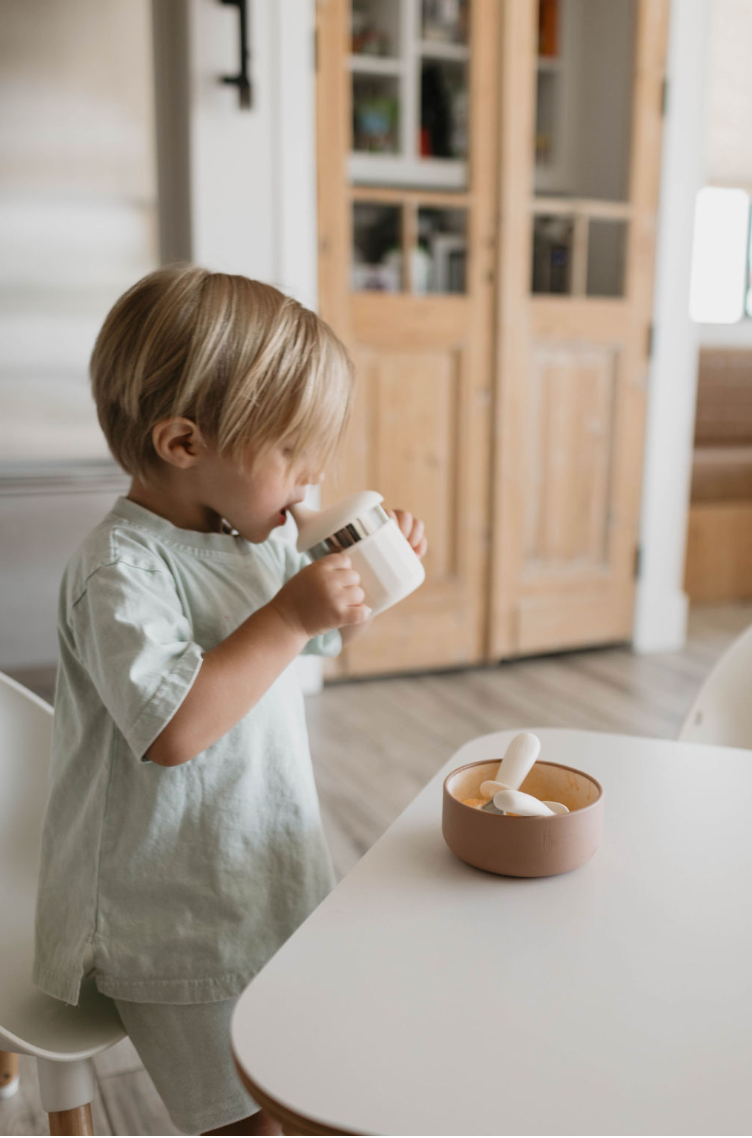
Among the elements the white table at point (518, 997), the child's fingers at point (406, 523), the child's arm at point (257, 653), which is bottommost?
the white table at point (518, 997)

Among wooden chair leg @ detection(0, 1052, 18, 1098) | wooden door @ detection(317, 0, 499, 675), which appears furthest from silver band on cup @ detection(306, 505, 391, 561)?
wooden door @ detection(317, 0, 499, 675)

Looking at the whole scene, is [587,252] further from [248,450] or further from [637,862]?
[637,862]

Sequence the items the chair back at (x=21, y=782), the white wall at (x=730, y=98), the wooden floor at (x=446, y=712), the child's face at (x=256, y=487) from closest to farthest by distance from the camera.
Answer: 1. the child's face at (x=256, y=487)
2. the chair back at (x=21, y=782)
3. the wooden floor at (x=446, y=712)
4. the white wall at (x=730, y=98)

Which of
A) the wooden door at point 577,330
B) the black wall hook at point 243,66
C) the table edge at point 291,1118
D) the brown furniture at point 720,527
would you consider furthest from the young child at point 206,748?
the brown furniture at point 720,527

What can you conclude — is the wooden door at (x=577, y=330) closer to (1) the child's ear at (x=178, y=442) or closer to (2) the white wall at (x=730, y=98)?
(2) the white wall at (x=730, y=98)

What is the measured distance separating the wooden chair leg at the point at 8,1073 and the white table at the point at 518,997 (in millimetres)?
816

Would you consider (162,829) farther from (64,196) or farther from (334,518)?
(64,196)

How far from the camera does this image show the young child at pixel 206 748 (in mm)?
743

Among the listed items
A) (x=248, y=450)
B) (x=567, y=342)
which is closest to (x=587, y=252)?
(x=567, y=342)

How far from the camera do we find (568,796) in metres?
0.65

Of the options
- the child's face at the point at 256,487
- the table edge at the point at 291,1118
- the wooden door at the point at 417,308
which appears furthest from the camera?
the wooden door at the point at 417,308

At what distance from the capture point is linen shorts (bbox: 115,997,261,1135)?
781 millimetres

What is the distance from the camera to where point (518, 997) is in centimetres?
46

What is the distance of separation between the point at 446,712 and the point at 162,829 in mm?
1897
